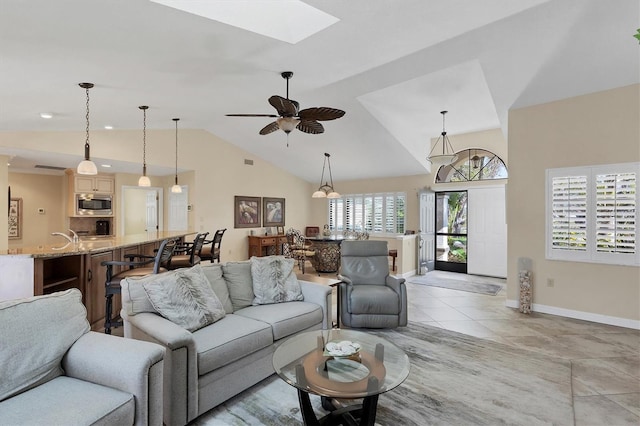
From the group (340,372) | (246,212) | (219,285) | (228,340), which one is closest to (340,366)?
(340,372)

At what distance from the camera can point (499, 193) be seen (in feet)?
22.3

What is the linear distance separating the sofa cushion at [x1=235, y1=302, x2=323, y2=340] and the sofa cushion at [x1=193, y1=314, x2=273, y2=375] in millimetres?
95

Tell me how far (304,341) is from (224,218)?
606 centimetres

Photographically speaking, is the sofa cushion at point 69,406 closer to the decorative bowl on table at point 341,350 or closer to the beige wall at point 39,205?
the decorative bowl on table at point 341,350

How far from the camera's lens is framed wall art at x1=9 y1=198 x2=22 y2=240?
697 cm

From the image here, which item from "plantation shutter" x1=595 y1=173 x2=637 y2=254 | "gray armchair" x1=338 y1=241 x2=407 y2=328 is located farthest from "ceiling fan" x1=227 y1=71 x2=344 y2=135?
"plantation shutter" x1=595 y1=173 x2=637 y2=254

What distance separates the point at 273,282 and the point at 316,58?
7.83 feet

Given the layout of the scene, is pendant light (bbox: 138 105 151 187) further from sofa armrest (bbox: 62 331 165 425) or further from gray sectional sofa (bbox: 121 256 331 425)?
sofa armrest (bbox: 62 331 165 425)

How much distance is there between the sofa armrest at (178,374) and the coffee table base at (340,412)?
0.73 m

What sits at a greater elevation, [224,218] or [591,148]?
[591,148]

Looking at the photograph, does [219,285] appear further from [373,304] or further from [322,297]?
[373,304]

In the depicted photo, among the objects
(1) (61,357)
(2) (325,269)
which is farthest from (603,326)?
(1) (61,357)

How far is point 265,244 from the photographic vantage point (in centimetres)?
837

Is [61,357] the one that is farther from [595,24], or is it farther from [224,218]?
[224,218]
